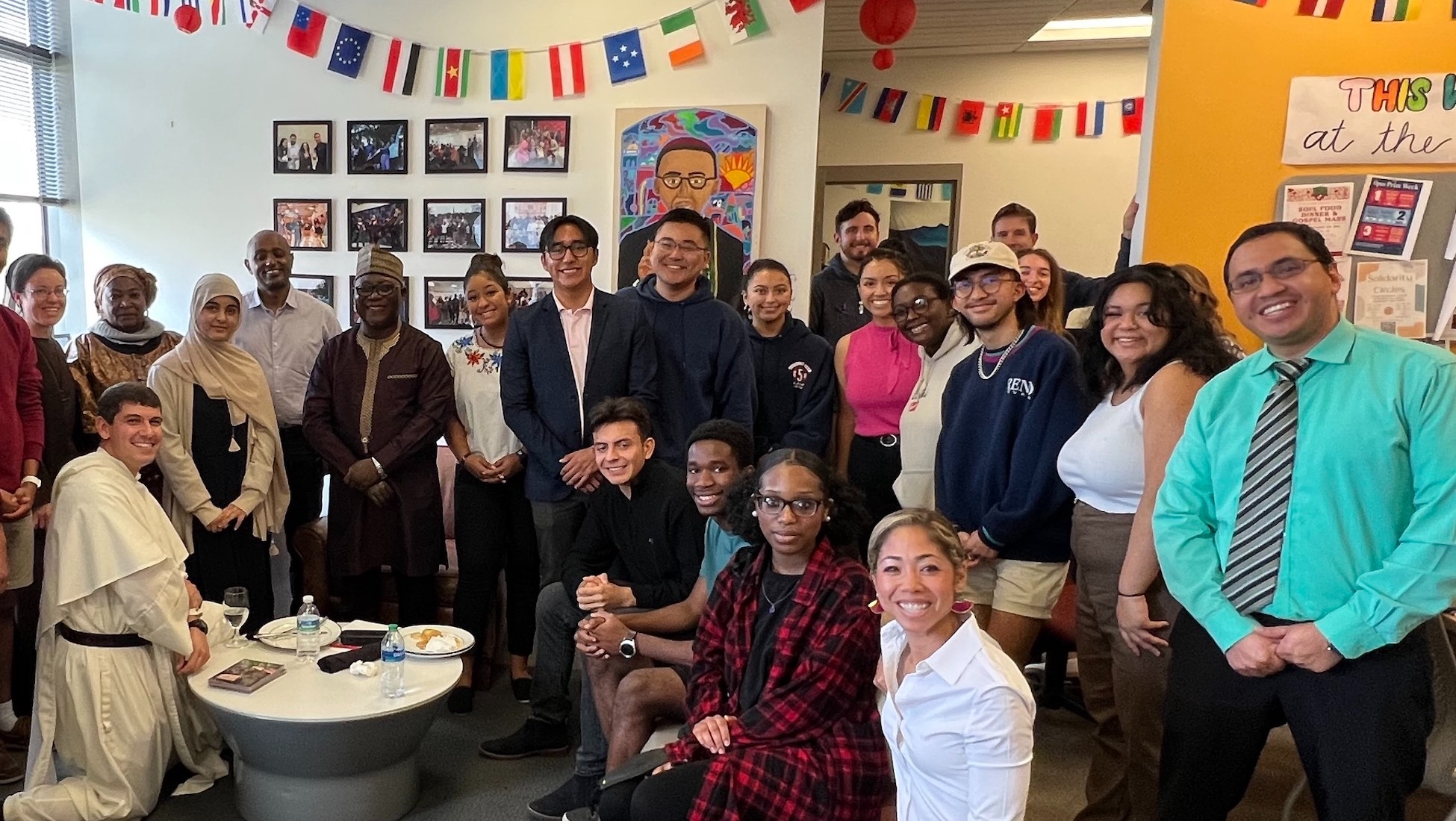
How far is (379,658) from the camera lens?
2.60m

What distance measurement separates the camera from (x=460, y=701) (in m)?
3.19

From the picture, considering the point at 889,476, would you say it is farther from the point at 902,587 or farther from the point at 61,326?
the point at 61,326

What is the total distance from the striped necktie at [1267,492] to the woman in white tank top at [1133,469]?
279 mm

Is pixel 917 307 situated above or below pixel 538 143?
below

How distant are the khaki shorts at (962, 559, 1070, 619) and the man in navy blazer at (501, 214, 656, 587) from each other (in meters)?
1.27

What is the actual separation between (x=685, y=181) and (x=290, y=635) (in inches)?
109

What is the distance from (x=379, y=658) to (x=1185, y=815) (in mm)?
2091

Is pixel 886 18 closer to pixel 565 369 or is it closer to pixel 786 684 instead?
pixel 565 369

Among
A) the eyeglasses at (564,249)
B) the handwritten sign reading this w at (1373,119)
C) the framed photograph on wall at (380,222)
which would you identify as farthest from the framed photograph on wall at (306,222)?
the handwritten sign reading this w at (1373,119)

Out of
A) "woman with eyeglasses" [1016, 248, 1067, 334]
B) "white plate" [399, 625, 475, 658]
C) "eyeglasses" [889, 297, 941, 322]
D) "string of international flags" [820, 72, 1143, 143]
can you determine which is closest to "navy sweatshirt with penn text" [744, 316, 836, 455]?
"eyeglasses" [889, 297, 941, 322]

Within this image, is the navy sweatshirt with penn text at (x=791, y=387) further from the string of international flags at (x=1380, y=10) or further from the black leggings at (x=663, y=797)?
the string of international flags at (x=1380, y=10)

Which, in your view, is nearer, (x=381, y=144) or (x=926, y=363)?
(x=926, y=363)

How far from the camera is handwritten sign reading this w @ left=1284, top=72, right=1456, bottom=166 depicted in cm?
276

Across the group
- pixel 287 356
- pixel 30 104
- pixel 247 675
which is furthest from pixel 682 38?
pixel 30 104
